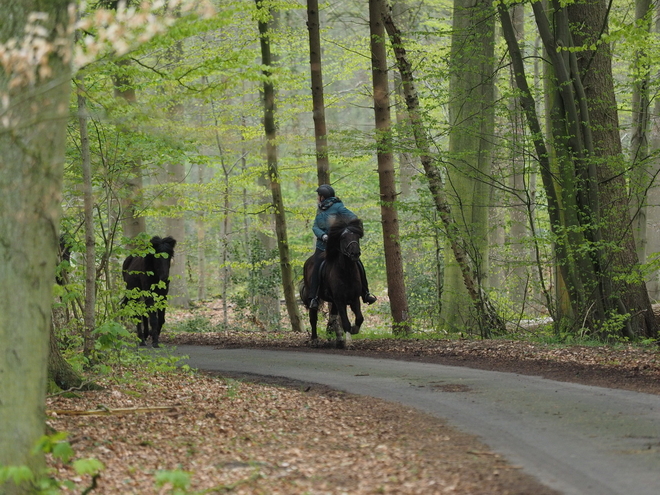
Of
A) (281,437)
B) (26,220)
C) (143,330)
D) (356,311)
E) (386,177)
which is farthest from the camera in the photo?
(386,177)

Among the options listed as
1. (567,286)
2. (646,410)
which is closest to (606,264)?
(567,286)

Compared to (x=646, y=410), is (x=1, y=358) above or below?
above

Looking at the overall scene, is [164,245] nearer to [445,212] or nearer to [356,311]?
[356,311]

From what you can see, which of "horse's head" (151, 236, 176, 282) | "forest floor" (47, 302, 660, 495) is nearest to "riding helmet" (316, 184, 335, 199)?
"horse's head" (151, 236, 176, 282)

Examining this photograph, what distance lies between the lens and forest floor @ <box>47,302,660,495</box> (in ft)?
17.8

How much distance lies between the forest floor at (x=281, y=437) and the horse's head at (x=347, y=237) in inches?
128

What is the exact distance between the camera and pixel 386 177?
17297 mm

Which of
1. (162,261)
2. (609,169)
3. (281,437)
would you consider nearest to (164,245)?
(162,261)

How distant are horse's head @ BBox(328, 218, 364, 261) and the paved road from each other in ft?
6.72

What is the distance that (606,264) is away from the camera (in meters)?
13.9

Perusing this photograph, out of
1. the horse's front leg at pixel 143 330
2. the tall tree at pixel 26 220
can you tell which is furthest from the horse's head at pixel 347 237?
the tall tree at pixel 26 220

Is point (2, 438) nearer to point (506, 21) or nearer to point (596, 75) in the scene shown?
point (506, 21)

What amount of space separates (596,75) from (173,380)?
10163 millimetres

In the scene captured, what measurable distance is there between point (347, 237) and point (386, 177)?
3750 mm
